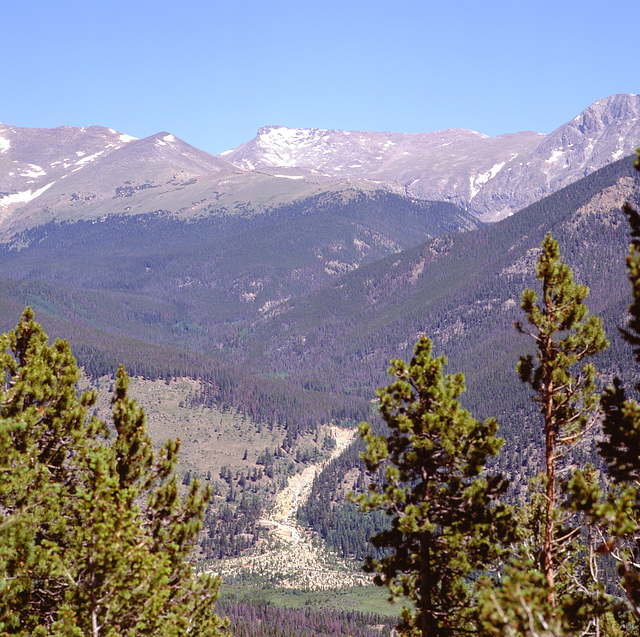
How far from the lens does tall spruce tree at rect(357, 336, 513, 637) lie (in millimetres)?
33875

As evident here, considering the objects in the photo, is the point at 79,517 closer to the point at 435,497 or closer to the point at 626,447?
the point at 435,497

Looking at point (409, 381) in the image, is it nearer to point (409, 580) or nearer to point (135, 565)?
point (409, 580)

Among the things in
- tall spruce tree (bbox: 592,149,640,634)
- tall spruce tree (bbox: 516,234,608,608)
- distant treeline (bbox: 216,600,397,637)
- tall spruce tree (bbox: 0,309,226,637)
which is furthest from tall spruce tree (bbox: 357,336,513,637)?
distant treeline (bbox: 216,600,397,637)

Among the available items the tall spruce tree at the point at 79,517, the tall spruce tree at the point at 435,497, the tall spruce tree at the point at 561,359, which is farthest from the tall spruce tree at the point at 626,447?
the tall spruce tree at the point at 79,517

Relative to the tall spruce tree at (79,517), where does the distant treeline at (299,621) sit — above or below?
below

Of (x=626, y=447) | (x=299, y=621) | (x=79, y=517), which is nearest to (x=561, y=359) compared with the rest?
(x=626, y=447)

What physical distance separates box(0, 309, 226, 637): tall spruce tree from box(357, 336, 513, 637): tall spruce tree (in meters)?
10.8

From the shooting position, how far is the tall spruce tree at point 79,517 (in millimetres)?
32531

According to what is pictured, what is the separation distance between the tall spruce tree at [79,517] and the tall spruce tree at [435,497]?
10780 mm

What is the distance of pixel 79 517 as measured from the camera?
37.3 meters

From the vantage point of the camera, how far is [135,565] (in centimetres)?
3325

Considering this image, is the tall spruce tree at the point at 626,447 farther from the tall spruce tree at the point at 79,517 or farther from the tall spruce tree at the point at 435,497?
the tall spruce tree at the point at 79,517

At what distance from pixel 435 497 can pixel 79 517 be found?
17561mm

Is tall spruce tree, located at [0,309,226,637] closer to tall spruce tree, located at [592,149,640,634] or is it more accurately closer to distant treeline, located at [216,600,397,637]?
tall spruce tree, located at [592,149,640,634]
